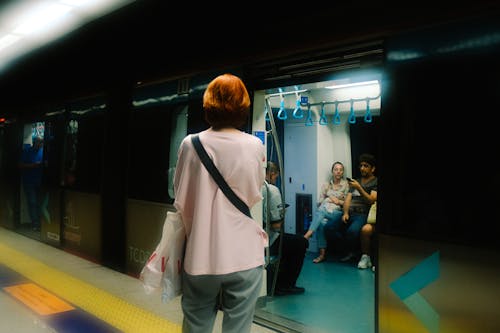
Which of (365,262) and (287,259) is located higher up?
(287,259)

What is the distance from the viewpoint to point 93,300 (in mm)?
4129

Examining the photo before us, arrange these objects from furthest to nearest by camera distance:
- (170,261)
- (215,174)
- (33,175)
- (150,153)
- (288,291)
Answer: (33,175) → (150,153) → (288,291) → (170,261) → (215,174)

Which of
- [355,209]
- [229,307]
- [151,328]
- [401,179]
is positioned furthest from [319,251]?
[229,307]

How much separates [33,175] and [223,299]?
7.27 m

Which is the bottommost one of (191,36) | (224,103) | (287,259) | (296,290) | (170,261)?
(296,290)

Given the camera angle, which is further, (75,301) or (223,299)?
(75,301)

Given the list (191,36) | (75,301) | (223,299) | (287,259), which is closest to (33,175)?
(75,301)

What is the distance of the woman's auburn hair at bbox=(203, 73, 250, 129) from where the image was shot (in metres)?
1.91

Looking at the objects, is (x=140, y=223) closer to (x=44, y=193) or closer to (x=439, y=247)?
(x=44, y=193)

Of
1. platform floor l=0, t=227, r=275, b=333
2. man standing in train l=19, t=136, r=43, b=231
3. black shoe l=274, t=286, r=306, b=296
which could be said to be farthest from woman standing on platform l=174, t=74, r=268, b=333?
man standing in train l=19, t=136, r=43, b=231

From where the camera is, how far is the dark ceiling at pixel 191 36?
2.79 m

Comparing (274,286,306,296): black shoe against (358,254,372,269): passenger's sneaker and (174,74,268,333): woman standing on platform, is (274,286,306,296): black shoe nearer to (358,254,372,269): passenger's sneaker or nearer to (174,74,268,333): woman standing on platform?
(358,254,372,269): passenger's sneaker

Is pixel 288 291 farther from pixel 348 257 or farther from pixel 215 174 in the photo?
pixel 215 174

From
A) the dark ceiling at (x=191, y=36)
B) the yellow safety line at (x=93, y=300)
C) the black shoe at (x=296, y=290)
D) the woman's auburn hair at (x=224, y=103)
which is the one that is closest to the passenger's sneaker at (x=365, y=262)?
the black shoe at (x=296, y=290)
